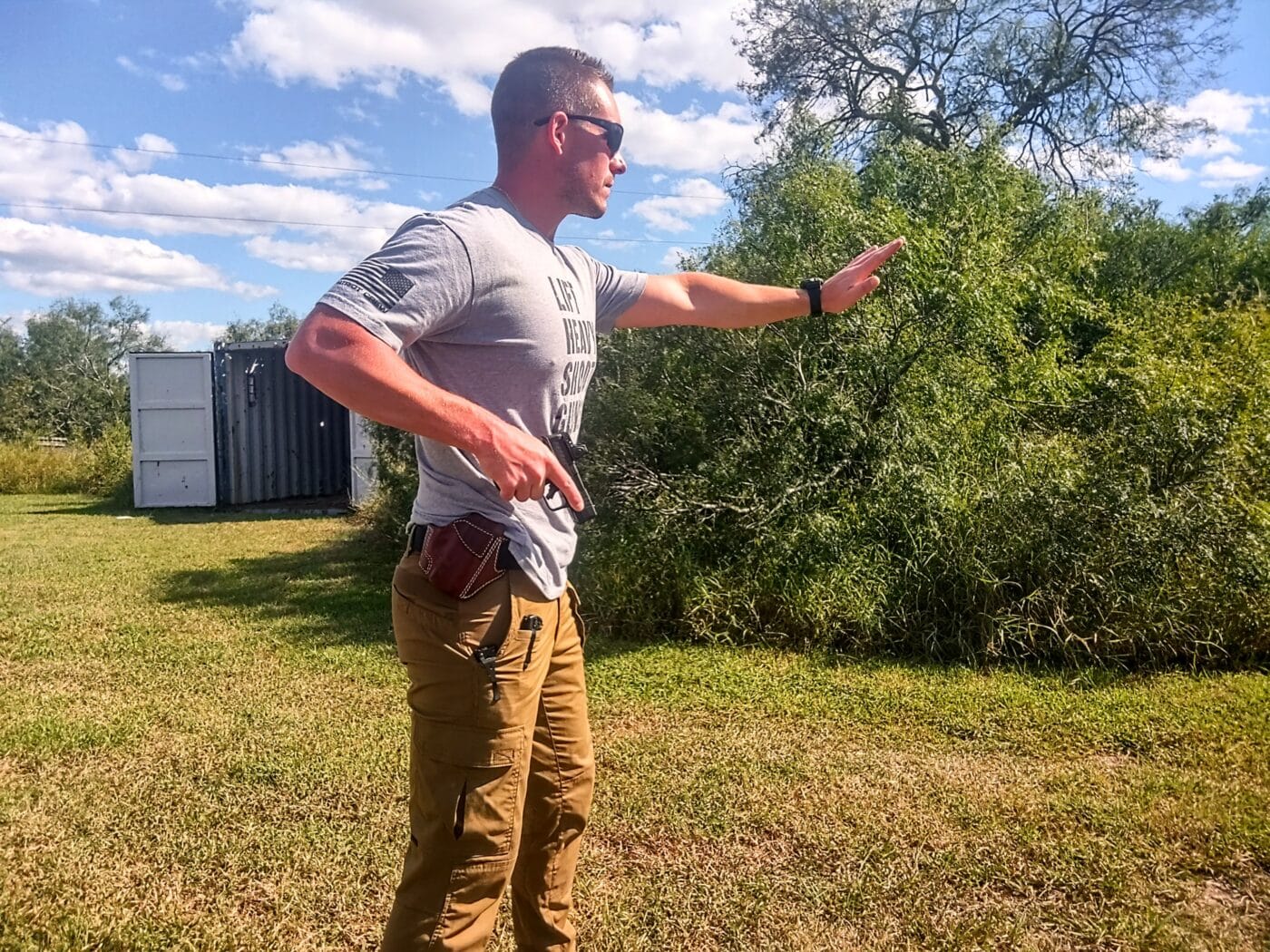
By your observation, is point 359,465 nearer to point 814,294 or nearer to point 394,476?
point 394,476

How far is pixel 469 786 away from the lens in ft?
5.88

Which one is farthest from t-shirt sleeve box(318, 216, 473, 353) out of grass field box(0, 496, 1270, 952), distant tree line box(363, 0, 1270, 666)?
distant tree line box(363, 0, 1270, 666)

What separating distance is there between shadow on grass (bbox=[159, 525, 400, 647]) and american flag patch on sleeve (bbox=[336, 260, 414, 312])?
4532 millimetres

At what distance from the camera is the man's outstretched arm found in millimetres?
2477

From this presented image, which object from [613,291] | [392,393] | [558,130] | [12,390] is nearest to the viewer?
[392,393]

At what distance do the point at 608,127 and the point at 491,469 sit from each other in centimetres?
87

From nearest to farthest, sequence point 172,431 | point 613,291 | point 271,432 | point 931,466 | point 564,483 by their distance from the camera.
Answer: point 564,483 < point 613,291 < point 931,466 < point 172,431 < point 271,432

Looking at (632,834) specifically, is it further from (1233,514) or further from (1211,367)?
(1211,367)

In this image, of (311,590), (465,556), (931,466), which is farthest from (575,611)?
(311,590)

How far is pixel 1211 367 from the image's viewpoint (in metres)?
5.66

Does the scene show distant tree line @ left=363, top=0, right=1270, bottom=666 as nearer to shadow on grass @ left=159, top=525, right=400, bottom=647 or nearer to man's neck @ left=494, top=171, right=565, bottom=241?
shadow on grass @ left=159, top=525, right=400, bottom=647

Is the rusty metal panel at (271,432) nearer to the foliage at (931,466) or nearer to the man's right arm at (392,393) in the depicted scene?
the foliage at (931,466)

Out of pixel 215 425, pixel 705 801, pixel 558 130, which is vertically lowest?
pixel 705 801

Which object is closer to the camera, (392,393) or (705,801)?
(392,393)
